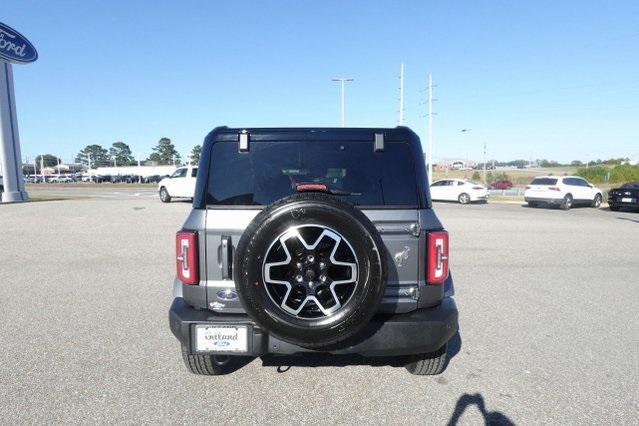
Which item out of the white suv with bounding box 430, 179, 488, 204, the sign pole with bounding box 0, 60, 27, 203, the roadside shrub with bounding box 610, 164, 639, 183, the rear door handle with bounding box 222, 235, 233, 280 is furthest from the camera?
the roadside shrub with bounding box 610, 164, 639, 183

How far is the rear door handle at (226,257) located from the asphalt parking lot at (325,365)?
3.01 ft

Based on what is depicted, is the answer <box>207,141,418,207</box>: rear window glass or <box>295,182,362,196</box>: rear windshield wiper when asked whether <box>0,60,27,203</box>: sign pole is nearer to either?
<box>207,141,418,207</box>: rear window glass

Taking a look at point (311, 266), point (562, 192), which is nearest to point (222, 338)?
point (311, 266)

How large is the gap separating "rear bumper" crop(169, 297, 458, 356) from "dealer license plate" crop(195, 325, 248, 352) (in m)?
0.03

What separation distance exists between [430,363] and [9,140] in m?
24.0

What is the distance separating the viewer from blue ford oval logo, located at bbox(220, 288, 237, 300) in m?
2.79

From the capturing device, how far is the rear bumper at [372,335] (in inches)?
105

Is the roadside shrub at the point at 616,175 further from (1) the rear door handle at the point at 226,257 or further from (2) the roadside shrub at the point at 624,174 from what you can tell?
(1) the rear door handle at the point at 226,257

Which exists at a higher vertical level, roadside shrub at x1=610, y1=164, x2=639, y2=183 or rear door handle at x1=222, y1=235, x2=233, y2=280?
rear door handle at x1=222, y1=235, x2=233, y2=280

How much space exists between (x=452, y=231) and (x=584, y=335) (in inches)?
312

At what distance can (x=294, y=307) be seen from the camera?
2.61m

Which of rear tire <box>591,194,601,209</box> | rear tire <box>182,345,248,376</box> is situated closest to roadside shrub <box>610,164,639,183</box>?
rear tire <box>591,194,601,209</box>

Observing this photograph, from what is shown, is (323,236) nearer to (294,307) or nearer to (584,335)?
(294,307)

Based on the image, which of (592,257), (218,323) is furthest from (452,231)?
(218,323)
